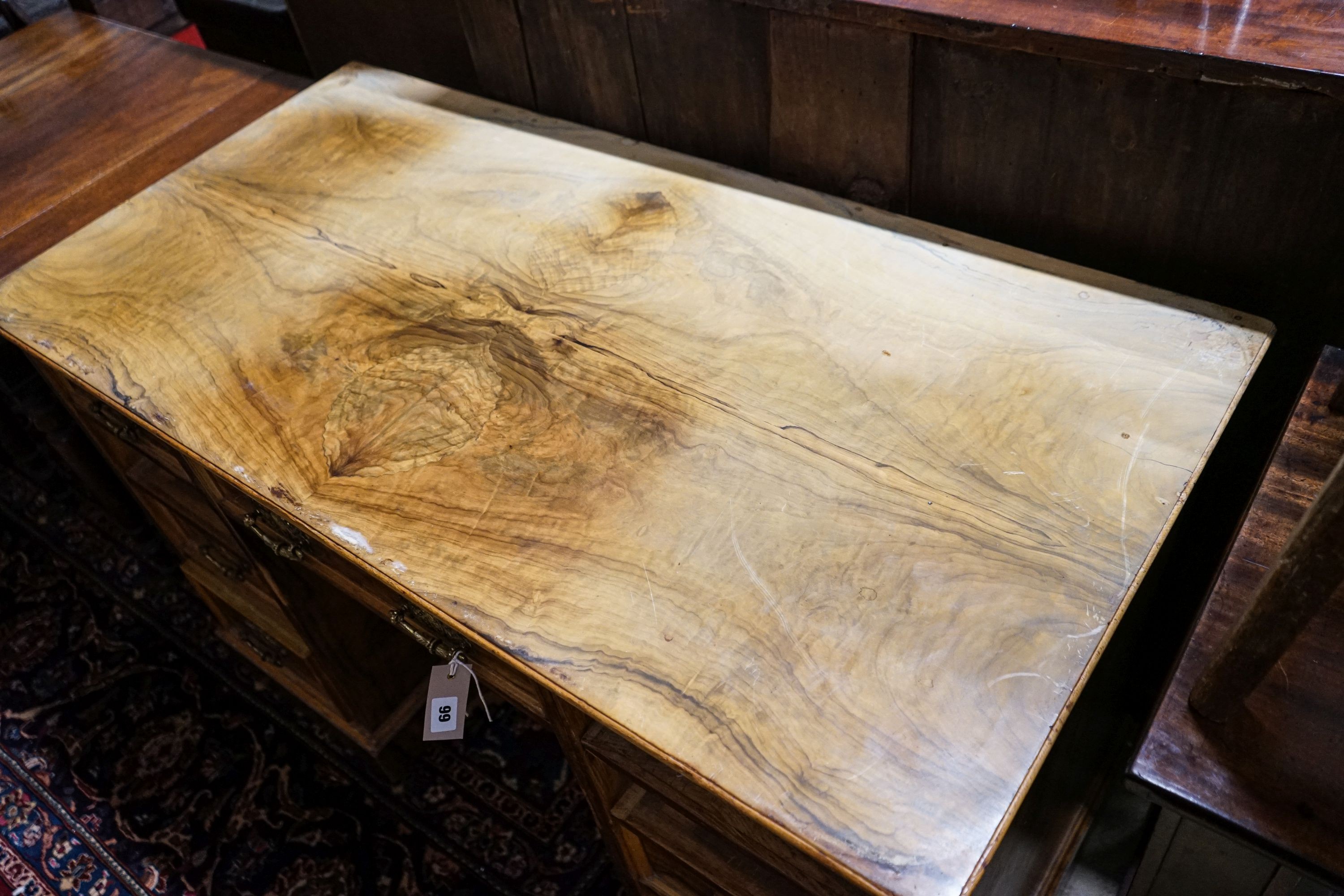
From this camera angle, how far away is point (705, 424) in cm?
90

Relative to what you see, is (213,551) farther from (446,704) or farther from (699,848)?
(699,848)

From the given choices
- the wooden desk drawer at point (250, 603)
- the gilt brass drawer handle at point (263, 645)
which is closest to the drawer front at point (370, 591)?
the wooden desk drawer at point (250, 603)

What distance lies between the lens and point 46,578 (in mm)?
1973

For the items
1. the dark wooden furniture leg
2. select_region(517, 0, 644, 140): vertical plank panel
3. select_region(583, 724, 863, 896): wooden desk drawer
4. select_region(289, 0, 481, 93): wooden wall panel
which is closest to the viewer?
the dark wooden furniture leg

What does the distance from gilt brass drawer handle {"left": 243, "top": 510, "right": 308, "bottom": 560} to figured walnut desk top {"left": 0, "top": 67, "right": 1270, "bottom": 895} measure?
12 centimetres

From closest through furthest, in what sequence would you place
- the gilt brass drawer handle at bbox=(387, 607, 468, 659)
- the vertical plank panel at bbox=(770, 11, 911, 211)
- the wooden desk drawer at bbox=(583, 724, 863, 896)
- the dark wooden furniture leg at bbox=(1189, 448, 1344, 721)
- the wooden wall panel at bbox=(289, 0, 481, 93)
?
the dark wooden furniture leg at bbox=(1189, 448, 1344, 721)
the wooden desk drawer at bbox=(583, 724, 863, 896)
the gilt brass drawer handle at bbox=(387, 607, 468, 659)
the vertical plank panel at bbox=(770, 11, 911, 211)
the wooden wall panel at bbox=(289, 0, 481, 93)

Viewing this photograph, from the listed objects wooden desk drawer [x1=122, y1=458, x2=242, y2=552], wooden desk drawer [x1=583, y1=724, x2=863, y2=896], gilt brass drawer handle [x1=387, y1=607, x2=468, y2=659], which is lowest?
wooden desk drawer [x1=122, y1=458, x2=242, y2=552]

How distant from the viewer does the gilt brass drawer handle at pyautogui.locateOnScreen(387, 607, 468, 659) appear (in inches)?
35.6

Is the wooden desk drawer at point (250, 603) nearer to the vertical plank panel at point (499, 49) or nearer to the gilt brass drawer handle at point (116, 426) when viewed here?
the gilt brass drawer handle at point (116, 426)

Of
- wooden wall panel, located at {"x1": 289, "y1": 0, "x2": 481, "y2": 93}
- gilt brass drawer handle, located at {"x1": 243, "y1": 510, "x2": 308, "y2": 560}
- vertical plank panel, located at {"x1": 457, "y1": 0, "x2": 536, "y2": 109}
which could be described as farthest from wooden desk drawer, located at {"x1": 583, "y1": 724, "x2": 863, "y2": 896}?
wooden wall panel, located at {"x1": 289, "y1": 0, "x2": 481, "y2": 93}

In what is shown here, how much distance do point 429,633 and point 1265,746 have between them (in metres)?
0.69

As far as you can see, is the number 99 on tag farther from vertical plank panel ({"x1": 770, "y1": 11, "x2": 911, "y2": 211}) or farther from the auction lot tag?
vertical plank panel ({"x1": 770, "y1": 11, "x2": 911, "y2": 211})

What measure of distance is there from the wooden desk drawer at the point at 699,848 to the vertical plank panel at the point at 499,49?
0.95 metres

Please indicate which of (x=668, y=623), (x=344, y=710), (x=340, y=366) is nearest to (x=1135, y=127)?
(x=668, y=623)
